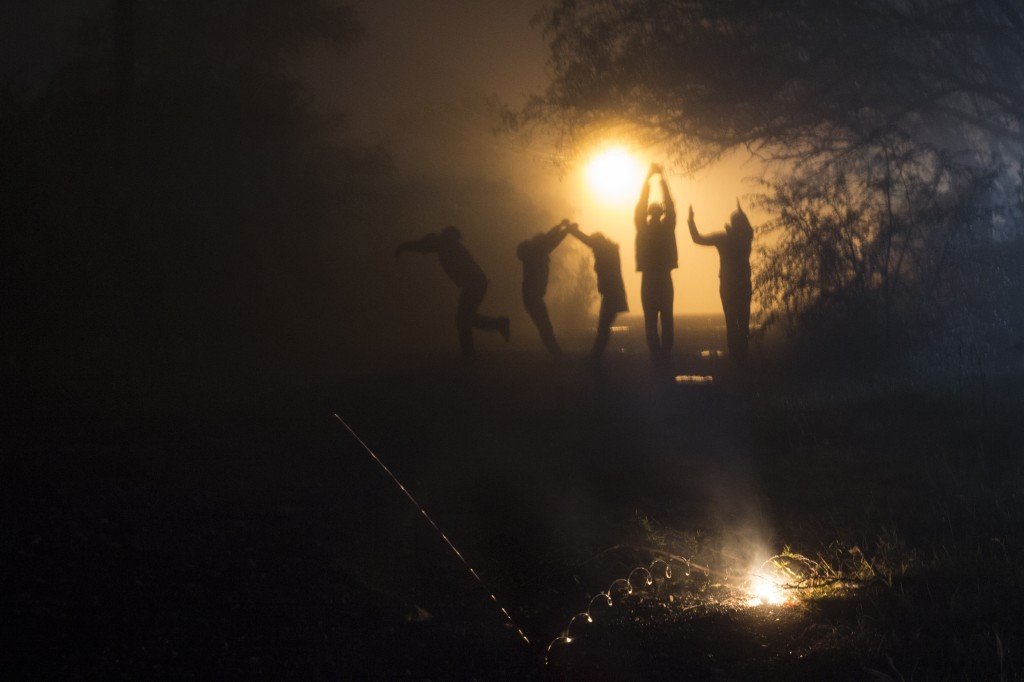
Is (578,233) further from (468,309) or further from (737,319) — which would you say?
(737,319)

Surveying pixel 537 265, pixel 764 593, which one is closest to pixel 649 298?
pixel 537 265

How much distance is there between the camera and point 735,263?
13227mm

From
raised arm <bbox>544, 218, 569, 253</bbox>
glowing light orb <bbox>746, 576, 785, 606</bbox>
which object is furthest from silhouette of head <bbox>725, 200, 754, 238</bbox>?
glowing light orb <bbox>746, 576, 785, 606</bbox>

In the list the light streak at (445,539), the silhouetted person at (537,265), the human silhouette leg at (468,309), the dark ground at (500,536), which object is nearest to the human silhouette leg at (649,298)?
the silhouetted person at (537,265)

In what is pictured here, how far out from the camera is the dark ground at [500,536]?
152 inches

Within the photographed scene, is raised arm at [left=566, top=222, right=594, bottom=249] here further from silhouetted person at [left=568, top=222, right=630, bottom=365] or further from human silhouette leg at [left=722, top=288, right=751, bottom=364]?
human silhouette leg at [left=722, top=288, right=751, bottom=364]

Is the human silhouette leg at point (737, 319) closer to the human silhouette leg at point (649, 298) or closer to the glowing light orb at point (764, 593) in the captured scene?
the human silhouette leg at point (649, 298)

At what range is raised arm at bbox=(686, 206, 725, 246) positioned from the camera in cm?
1327

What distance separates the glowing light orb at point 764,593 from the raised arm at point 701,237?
875 centimetres

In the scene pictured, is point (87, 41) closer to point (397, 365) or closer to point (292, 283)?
point (292, 283)

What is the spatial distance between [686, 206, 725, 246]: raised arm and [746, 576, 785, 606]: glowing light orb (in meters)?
8.75

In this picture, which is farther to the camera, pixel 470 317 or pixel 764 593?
pixel 470 317

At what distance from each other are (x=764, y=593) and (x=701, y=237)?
917 cm

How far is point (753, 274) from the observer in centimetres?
1295
